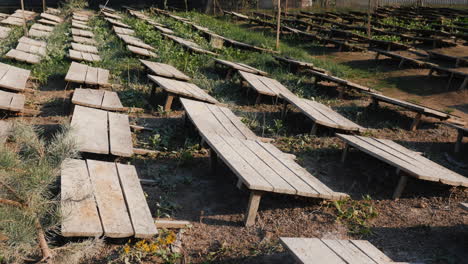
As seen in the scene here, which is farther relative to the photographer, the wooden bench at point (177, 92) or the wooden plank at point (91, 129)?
the wooden bench at point (177, 92)

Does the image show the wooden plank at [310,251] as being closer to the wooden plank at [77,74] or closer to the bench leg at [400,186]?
the bench leg at [400,186]

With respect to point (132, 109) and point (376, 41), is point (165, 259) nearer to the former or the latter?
point (132, 109)

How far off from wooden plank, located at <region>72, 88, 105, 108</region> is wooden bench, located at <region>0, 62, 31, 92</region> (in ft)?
2.75

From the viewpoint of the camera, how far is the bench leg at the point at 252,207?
3.66 m

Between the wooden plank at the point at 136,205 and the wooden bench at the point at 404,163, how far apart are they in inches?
98.8

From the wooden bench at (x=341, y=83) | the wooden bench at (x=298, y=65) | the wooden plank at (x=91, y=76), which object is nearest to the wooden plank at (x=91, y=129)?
the wooden plank at (x=91, y=76)

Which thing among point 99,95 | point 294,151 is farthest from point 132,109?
point 294,151

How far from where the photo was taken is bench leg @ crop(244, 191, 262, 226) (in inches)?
144

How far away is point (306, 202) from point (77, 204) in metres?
2.11

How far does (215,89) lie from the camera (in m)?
7.90

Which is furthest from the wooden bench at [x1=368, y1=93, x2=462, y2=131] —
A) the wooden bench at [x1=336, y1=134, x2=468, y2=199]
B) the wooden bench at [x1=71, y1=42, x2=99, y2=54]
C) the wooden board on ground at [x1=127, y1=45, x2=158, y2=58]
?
the wooden bench at [x1=71, y1=42, x2=99, y2=54]

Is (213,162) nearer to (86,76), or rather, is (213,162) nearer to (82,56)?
(86,76)

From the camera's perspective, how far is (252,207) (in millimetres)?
3709

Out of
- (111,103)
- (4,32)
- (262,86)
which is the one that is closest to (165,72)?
(262,86)
